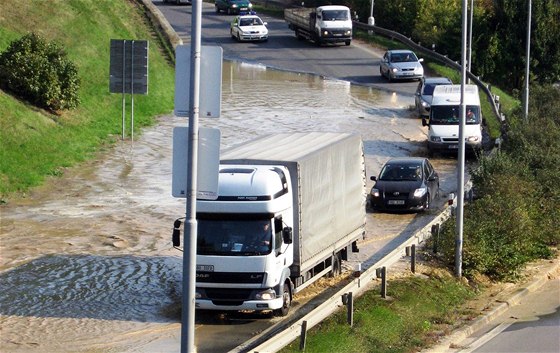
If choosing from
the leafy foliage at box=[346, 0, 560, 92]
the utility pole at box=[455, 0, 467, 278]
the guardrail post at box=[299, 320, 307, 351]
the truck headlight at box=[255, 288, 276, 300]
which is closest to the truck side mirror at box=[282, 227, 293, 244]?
the truck headlight at box=[255, 288, 276, 300]

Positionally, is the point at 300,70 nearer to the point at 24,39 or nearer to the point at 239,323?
the point at 24,39

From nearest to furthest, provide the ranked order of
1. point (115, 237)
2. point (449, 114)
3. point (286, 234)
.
Result: point (286, 234), point (115, 237), point (449, 114)

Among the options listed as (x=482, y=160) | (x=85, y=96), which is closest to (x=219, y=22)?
(x=85, y=96)

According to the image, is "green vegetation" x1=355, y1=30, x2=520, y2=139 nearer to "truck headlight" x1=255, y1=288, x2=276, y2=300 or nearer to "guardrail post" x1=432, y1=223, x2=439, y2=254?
"guardrail post" x1=432, y1=223, x2=439, y2=254

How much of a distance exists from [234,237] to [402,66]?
3613 centimetres

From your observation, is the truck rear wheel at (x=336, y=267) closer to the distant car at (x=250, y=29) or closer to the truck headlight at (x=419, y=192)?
the truck headlight at (x=419, y=192)

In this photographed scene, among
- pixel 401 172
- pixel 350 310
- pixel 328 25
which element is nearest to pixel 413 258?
pixel 350 310

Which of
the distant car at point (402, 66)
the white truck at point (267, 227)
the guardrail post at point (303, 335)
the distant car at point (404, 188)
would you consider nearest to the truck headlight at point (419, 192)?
the distant car at point (404, 188)

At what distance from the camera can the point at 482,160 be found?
3023cm

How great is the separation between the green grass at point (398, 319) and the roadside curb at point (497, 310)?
255mm

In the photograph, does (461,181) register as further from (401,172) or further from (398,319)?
(401,172)

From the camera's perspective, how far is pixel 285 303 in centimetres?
2038

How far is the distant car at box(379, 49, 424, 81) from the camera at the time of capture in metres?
54.6

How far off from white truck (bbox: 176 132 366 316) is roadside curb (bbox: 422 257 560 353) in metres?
2.93
